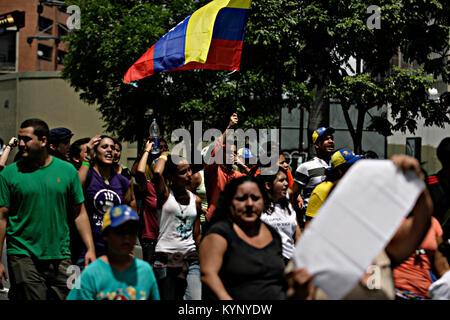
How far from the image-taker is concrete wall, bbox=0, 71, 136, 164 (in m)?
35.1

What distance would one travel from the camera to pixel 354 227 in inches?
99.7

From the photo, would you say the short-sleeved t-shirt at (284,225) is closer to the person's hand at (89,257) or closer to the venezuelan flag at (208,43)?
the person's hand at (89,257)

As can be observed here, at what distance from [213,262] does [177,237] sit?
6.64 ft

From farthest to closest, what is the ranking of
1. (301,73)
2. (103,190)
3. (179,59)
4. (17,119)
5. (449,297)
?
(17,119), (301,73), (179,59), (103,190), (449,297)

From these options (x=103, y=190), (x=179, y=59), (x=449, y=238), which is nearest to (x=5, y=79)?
(x=179, y=59)

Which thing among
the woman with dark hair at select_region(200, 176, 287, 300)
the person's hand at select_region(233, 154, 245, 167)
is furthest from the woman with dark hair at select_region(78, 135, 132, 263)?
the woman with dark hair at select_region(200, 176, 287, 300)

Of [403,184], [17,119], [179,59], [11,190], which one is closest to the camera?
[403,184]

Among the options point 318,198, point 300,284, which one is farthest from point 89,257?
point 300,284

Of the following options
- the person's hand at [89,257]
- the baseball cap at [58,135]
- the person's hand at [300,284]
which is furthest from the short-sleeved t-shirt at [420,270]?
the baseball cap at [58,135]

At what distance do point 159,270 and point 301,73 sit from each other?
848 cm

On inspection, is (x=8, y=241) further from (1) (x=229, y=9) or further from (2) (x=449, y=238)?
(1) (x=229, y=9)

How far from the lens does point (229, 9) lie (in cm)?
806

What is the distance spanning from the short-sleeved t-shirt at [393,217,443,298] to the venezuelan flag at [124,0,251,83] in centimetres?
456

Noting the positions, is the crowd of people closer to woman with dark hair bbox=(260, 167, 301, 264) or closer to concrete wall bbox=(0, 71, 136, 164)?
woman with dark hair bbox=(260, 167, 301, 264)
